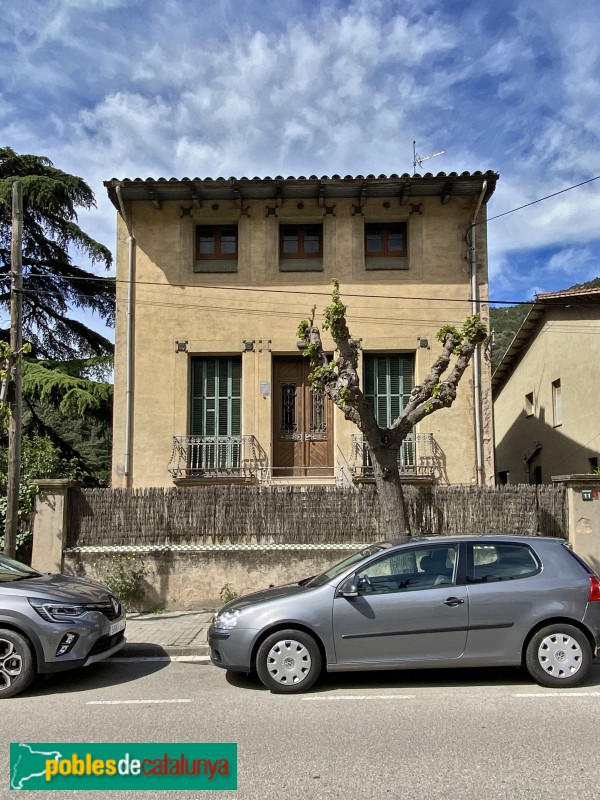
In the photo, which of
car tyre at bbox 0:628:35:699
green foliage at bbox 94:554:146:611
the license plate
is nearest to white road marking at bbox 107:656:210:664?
the license plate

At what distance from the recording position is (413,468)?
13406 mm

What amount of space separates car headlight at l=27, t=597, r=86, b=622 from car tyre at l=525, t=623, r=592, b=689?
4476mm

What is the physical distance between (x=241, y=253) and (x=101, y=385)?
14.8 feet

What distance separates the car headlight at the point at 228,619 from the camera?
20.5ft

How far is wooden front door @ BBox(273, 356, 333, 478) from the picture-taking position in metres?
13.8

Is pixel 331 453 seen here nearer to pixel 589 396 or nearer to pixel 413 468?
pixel 413 468

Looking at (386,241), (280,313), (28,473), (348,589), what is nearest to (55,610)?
(348,589)

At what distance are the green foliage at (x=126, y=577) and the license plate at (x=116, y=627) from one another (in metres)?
2.78

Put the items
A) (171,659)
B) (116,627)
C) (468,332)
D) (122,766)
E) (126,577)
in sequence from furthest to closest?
(126,577), (468,332), (171,659), (116,627), (122,766)

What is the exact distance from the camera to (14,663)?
6.21m

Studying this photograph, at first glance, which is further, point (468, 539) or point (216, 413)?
point (216, 413)

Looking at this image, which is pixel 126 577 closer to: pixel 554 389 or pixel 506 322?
pixel 554 389

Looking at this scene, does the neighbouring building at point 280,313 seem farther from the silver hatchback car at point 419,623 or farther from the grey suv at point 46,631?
the silver hatchback car at point 419,623

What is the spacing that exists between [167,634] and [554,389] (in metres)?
14.0
